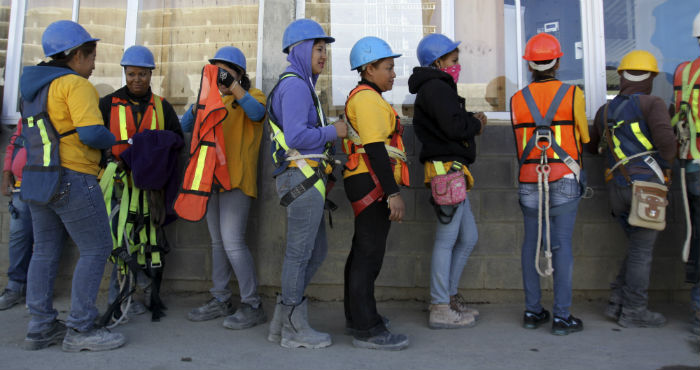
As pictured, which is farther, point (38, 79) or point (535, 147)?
point (535, 147)

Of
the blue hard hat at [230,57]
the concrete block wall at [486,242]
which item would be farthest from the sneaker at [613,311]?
the blue hard hat at [230,57]

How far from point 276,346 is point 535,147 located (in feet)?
6.91

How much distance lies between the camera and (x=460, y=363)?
323 cm

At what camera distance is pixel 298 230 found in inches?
131

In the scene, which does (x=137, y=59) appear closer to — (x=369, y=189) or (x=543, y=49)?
(x=369, y=189)

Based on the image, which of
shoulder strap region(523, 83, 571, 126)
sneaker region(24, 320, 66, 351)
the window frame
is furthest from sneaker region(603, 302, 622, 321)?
the window frame

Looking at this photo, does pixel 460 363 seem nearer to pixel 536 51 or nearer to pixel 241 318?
pixel 241 318

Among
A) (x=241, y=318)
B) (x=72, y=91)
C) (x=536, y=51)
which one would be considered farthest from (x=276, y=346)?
(x=536, y=51)

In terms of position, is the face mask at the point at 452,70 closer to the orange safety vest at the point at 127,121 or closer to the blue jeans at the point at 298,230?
the blue jeans at the point at 298,230

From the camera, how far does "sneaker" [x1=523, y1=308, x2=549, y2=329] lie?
3871mm

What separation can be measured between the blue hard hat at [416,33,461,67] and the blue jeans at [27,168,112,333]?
2.32m

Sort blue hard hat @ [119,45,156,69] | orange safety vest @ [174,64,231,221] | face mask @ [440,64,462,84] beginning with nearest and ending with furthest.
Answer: orange safety vest @ [174,64,231,221] < face mask @ [440,64,462,84] < blue hard hat @ [119,45,156,69]

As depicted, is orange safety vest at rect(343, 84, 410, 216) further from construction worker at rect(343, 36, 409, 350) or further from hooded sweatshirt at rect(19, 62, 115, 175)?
hooded sweatshirt at rect(19, 62, 115, 175)

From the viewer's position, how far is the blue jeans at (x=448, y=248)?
385 centimetres
